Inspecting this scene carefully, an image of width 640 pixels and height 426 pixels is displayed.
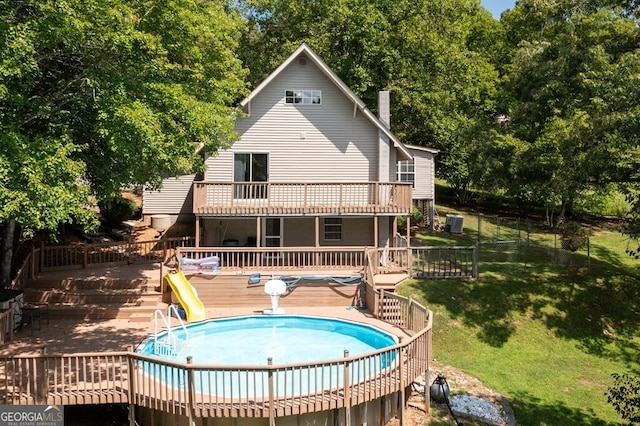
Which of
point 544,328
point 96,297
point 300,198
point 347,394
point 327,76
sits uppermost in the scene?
point 327,76

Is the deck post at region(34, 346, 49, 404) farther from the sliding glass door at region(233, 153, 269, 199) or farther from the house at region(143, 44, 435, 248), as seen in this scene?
the sliding glass door at region(233, 153, 269, 199)

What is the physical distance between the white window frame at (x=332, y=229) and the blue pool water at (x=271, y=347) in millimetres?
6320

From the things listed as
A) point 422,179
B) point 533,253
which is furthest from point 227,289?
point 422,179

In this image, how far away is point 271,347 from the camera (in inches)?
527

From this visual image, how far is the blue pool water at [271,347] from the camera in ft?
32.3

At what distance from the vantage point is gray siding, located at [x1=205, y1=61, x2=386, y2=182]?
2036 centimetres

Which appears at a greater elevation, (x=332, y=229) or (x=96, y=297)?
(x=332, y=229)

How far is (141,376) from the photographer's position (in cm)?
993

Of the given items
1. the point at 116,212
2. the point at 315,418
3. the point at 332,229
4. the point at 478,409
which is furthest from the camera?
the point at 116,212

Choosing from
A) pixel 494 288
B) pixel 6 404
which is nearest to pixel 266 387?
pixel 6 404

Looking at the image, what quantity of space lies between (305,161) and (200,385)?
12.9m

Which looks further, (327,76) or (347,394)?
(327,76)

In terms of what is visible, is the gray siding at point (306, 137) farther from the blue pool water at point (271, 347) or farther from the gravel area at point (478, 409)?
the gravel area at point (478, 409)

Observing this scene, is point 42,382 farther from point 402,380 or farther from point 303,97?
point 303,97
